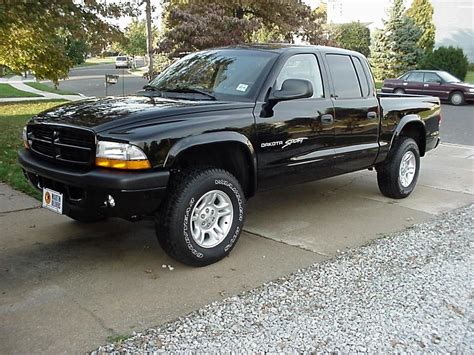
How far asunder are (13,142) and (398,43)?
26395 millimetres

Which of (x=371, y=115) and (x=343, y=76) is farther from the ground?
(x=343, y=76)

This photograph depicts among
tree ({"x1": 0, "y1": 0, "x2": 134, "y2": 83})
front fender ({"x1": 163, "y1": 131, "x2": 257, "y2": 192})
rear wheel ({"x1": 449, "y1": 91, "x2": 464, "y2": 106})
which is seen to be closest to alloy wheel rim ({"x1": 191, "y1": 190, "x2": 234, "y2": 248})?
front fender ({"x1": 163, "y1": 131, "x2": 257, "y2": 192})

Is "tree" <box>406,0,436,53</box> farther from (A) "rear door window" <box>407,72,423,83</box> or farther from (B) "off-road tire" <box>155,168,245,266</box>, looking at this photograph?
(B) "off-road tire" <box>155,168,245,266</box>

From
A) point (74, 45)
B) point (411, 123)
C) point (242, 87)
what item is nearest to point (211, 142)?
point (242, 87)

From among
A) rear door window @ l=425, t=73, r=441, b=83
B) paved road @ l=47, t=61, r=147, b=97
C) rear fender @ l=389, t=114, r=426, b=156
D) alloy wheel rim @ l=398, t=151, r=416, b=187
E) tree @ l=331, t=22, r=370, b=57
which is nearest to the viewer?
rear fender @ l=389, t=114, r=426, b=156

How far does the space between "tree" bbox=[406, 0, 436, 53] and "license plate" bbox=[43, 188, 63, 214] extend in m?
31.9

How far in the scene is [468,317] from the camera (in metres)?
3.52

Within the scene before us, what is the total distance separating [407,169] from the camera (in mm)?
6777

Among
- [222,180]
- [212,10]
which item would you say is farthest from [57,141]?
[212,10]

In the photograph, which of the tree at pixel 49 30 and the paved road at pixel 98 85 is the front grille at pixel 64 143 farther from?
the paved road at pixel 98 85

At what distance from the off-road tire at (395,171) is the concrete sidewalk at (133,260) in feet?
0.52

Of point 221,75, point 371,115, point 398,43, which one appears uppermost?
point 398,43

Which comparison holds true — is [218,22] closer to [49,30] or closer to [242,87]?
[49,30]

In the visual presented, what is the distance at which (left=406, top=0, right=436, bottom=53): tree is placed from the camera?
108 ft
